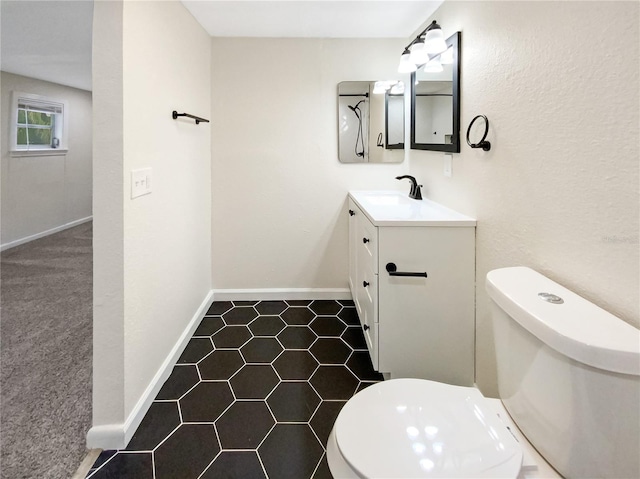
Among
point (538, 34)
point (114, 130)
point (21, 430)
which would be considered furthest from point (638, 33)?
point (21, 430)

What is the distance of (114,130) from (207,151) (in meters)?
1.44

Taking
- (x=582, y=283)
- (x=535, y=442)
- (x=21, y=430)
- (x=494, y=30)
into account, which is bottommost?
(x=21, y=430)

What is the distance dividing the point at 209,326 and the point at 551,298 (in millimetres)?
2197

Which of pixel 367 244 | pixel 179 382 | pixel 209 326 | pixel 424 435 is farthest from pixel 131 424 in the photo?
pixel 367 244

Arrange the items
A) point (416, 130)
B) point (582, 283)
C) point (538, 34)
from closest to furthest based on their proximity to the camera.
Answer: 1. point (582, 283)
2. point (538, 34)
3. point (416, 130)

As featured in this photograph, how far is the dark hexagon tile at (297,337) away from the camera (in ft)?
7.61

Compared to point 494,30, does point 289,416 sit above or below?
below

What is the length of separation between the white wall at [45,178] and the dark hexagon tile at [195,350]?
3744mm

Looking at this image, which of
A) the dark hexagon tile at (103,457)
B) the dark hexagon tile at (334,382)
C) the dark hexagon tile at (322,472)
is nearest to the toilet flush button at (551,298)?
the dark hexagon tile at (322,472)

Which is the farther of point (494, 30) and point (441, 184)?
point (441, 184)

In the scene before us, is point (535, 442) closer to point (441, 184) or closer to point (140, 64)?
point (441, 184)

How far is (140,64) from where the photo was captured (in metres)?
1.55

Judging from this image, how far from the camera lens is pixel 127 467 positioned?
1.40 meters

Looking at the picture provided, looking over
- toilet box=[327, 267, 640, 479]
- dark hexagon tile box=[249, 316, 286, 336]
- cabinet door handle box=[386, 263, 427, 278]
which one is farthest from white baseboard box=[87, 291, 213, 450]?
cabinet door handle box=[386, 263, 427, 278]
